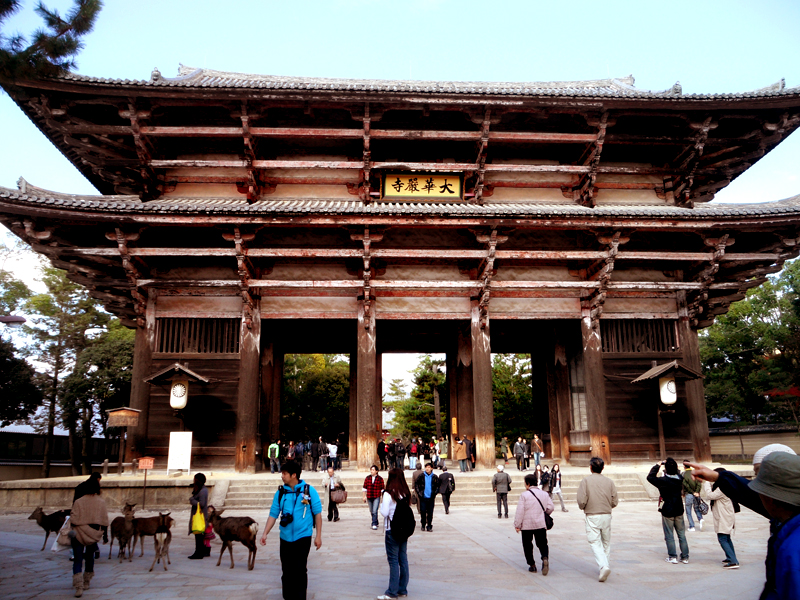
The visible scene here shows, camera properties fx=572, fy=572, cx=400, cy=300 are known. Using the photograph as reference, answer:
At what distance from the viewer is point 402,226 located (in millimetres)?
16234

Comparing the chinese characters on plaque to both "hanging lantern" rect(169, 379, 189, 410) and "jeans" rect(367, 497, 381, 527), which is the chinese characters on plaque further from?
"jeans" rect(367, 497, 381, 527)

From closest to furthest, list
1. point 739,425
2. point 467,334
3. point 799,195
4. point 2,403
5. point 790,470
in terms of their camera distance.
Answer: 1. point 790,470
2. point 799,195
3. point 467,334
4. point 2,403
5. point 739,425

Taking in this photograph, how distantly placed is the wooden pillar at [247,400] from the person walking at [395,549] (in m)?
10.2

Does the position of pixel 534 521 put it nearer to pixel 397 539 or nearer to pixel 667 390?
pixel 397 539

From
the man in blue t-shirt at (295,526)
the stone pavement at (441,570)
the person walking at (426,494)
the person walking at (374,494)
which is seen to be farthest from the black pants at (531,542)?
the person walking at (374,494)

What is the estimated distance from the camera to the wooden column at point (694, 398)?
16930 millimetres

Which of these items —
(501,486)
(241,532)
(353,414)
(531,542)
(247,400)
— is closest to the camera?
(531,542)

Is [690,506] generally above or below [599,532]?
Result: below

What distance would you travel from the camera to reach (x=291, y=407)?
40.8 metres

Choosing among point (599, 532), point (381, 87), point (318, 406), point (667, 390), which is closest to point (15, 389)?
point (318, 406)

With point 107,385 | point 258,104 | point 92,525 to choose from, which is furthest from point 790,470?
point 107,385

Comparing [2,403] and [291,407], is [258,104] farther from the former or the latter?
[291,407]

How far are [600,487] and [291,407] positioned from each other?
3547 cm

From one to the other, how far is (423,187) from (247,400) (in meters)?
8.25
